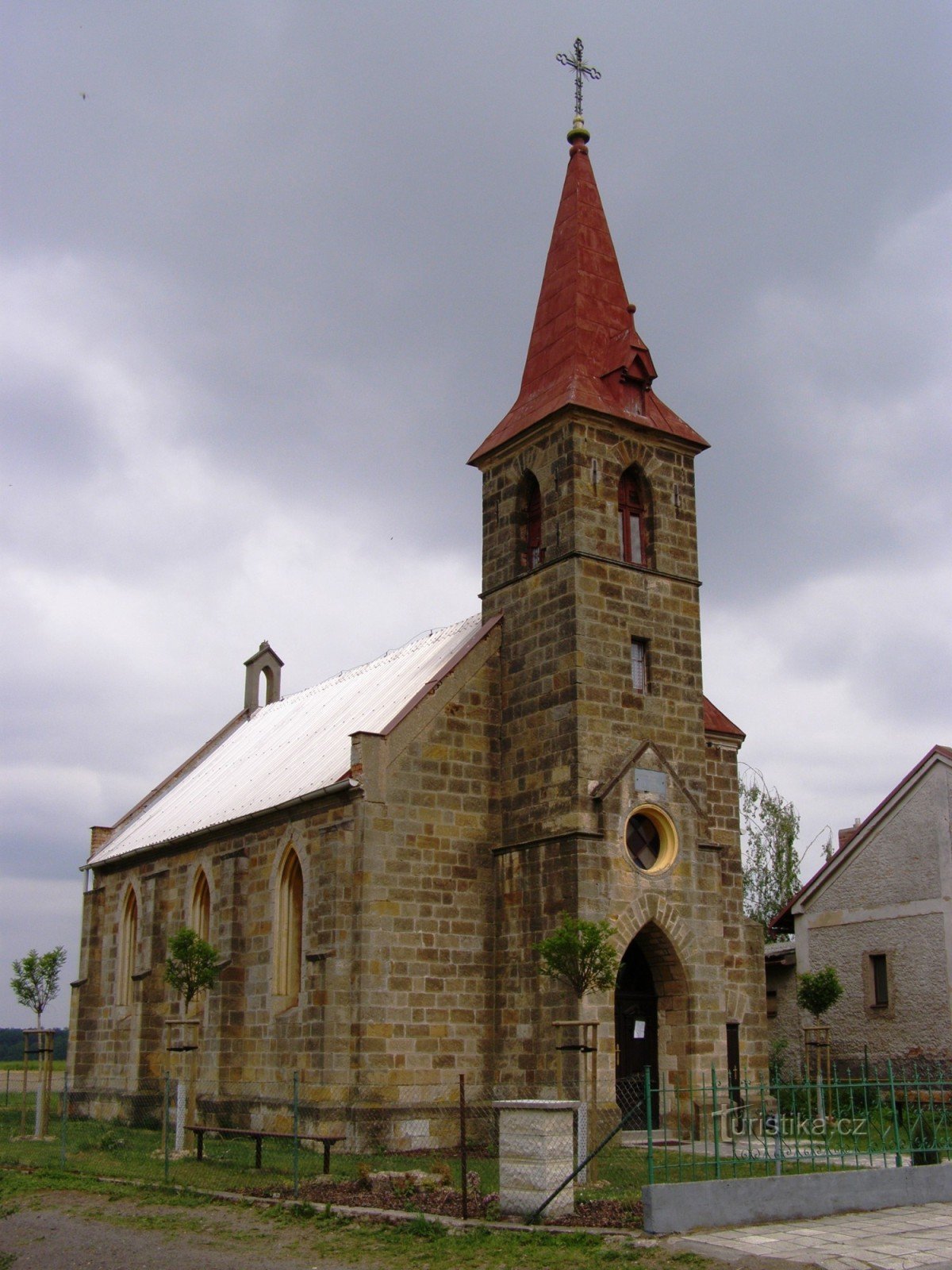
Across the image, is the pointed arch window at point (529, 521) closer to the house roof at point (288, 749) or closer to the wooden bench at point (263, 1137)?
the house roof at point (288, 749)

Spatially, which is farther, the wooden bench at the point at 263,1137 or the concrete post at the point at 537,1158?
the wooden bench at the point at 263,1137

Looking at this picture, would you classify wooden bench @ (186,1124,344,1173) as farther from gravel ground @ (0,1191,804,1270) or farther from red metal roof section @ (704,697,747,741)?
red metal roof section @ (704,697,747,741)

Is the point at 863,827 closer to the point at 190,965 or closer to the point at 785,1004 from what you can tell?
the point at 785,1004

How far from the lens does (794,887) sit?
55.1 metres

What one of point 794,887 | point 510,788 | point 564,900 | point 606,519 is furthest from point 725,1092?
point 794,887

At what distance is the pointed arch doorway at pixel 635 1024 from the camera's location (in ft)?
79.7

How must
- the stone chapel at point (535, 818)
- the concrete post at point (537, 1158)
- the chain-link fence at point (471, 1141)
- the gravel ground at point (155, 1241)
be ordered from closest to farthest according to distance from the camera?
the gravel ground at point (155, 1241) < the concrete post at point (537, 1158) < the chain-link fence at point (471, 1141) < the stone chapel at point (535, 818)

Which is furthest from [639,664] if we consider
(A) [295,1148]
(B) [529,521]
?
(A) [295,1148]

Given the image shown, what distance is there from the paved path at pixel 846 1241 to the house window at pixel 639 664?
12.2m

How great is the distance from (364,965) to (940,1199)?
1050 cm

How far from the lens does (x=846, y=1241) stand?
44.3ft

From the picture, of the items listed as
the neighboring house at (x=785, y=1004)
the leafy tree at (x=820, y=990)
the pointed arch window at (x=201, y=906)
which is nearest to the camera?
the leafy tree at (x=820, y=990)

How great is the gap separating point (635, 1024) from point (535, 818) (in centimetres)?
419

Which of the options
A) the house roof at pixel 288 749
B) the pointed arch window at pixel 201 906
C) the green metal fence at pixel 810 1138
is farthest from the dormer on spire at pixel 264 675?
the green metal fence at pixel 810 1138
